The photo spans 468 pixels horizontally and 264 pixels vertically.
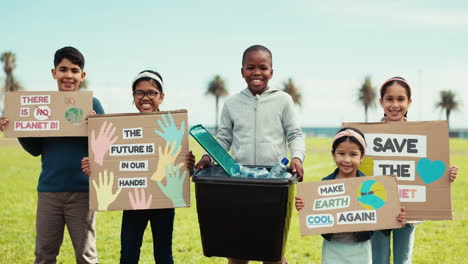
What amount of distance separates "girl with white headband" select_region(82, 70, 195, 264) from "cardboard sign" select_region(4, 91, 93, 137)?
35 cm

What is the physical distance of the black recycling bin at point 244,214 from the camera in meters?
2.76

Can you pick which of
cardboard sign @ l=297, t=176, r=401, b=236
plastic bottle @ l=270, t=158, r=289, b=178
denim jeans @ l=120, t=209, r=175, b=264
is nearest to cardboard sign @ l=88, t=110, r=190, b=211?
denim jeans @ l=120, t=209, r=175, b=264

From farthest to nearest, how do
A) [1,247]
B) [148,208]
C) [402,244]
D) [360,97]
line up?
[360,97] → [1,247] → [402,244] → [148,208]

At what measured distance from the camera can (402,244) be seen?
3406 millimetres

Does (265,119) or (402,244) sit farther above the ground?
(265,119)

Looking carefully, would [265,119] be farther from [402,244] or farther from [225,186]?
[402,244]

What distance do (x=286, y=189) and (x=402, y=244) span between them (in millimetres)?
1280

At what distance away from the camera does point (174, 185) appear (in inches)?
125

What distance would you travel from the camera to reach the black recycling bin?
2756 mm

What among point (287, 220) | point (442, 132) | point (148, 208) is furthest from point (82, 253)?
point (442, 132)

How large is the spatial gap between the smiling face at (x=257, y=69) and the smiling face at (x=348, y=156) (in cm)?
71

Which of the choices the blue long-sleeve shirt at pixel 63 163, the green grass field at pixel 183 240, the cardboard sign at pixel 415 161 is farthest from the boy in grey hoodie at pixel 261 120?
the green grass field at pixel 183 240

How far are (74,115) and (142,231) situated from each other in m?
1.03

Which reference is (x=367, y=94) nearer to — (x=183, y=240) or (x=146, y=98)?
(x=183, y=240)
